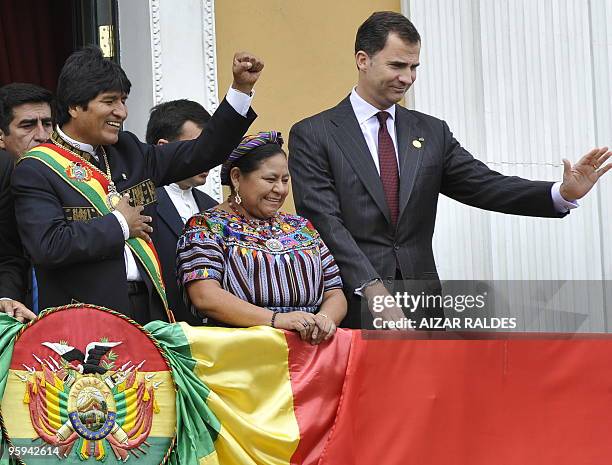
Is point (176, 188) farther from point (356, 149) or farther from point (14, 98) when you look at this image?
point (356, 149)

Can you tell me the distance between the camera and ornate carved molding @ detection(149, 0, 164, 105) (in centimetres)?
750

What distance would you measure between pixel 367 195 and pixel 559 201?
0.82 meters

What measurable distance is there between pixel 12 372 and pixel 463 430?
1629mm

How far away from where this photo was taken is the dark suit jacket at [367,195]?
224 inches

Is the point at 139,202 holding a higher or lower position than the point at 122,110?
lower

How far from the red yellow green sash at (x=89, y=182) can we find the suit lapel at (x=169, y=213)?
0.77 meters

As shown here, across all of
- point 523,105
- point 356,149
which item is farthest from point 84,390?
point 523,105

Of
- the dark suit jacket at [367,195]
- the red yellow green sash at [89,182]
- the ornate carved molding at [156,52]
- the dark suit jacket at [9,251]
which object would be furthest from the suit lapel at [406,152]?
the ornate carved molding at [156,52]

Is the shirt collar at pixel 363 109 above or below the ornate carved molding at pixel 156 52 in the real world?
below

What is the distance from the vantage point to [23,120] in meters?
6.34

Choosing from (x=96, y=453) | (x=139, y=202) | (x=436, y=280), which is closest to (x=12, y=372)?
(x=96, y=453)

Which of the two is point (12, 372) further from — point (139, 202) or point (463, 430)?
point (463, 430)

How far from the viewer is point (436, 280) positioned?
5.78 metres

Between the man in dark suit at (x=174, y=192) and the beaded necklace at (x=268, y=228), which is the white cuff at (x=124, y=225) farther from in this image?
the man in dark suit at (x=174, y=192)
